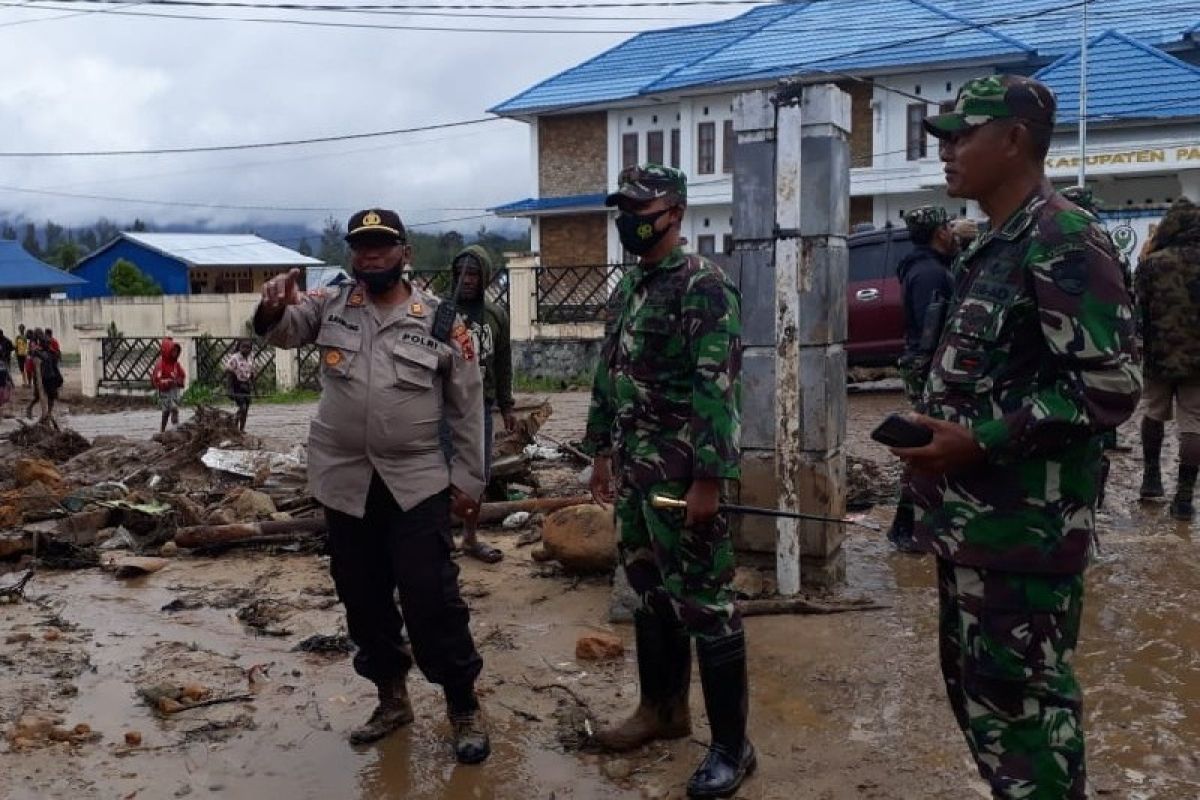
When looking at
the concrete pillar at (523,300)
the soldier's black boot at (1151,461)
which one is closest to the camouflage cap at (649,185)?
the soldier's black boot at (1151,461)

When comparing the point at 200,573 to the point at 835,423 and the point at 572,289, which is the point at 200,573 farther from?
the point at 572,289

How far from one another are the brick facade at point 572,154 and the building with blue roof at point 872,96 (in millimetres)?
43

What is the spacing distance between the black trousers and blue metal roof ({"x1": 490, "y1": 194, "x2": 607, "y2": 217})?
27.7m

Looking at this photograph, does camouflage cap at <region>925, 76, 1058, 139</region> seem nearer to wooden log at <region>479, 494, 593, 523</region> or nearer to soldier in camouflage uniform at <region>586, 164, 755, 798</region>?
soldier in camouflage uniform at <region>586, 164, 755, 798</region>

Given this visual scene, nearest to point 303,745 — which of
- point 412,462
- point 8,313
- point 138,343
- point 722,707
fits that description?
point 412,462

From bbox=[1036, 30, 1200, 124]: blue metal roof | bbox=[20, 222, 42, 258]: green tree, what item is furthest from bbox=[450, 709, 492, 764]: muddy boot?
bbox=[20, 222, 42, 258]: green tree

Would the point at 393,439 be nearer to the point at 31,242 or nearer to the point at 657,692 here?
the point at 657,692

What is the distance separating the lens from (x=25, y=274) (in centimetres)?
4812

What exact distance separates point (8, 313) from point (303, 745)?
40.0m

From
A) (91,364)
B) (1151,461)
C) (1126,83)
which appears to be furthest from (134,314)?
(1151,461)

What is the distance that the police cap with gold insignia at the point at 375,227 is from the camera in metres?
3.73

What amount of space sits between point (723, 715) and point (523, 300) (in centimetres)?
1814

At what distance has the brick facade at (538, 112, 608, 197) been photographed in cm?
3244

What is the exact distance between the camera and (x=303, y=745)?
4027 millimetres
